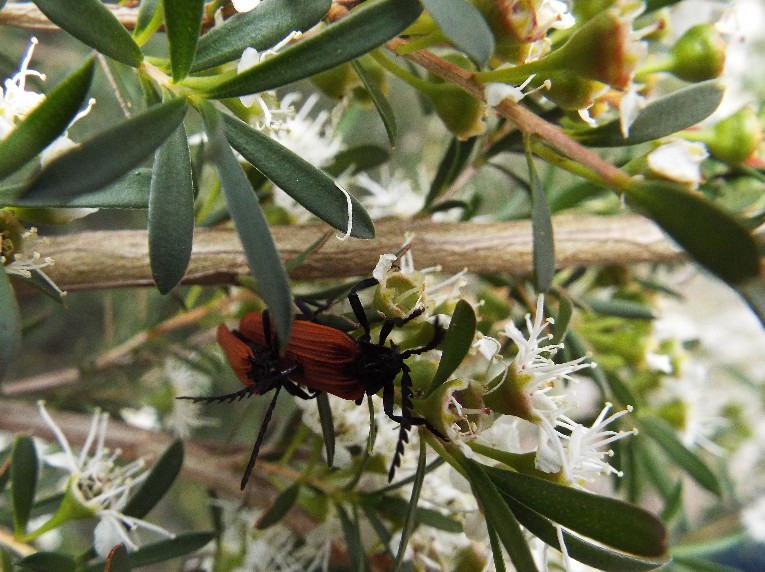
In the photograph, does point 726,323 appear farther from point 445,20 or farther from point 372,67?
point 445,20

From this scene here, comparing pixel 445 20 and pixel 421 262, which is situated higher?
pixel 445 20

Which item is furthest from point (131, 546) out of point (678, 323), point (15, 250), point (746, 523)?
point (746, 523)

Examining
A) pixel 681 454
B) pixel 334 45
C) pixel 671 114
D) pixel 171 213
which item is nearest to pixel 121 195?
pixel 171 213

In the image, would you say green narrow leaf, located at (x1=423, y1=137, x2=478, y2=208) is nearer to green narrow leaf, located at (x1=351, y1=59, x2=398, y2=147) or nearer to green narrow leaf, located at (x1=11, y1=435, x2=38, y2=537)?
green narrow leaf, located at (x1=351, y1=59, x2=398, y2=147)

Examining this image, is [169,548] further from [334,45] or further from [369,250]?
[334,45]

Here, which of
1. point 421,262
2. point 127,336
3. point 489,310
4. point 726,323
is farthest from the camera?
point 726,323

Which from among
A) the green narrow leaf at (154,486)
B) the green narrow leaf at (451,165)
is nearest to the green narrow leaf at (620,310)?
the green narrow leaf at (451,165)

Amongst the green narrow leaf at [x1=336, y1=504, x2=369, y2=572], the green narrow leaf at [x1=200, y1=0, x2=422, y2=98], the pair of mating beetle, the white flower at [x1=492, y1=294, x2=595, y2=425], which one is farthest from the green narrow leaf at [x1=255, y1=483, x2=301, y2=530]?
the green narrow leaf at [x1=200, y1=0, x2=422, y2=98]
